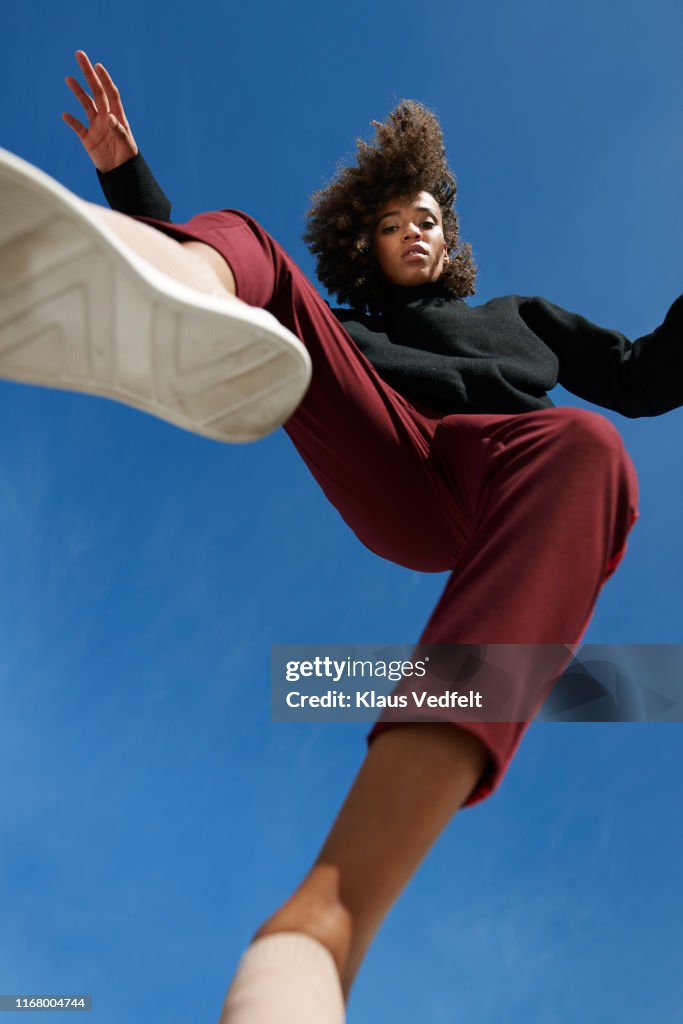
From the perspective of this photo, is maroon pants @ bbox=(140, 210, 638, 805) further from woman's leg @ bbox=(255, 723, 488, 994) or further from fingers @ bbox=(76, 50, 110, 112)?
fingers @ bbox=(76, 50, 110, 112)

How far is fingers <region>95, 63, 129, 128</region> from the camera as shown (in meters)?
2.04

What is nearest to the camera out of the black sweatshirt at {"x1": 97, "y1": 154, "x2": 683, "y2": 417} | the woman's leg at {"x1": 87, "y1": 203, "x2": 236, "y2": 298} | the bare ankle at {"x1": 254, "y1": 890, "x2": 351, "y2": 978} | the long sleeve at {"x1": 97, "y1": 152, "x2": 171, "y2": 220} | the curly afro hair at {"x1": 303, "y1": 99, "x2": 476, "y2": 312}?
the bare ankle at {"x1": 254, "y1": 890, "x2": 351, "y2": 978}

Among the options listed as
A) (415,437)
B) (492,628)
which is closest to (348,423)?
(415,437)

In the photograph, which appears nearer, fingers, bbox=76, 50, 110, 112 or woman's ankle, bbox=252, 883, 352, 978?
woman's ankle, bbox=252, 883, 352, 978

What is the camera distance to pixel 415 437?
164 centimetres

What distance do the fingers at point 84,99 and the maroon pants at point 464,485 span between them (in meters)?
0.91

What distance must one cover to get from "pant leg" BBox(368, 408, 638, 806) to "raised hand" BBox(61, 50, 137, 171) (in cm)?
129

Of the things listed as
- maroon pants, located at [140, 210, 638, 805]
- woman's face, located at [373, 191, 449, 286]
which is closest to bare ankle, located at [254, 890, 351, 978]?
maroon pants, located at [140, 210, 638, 805]

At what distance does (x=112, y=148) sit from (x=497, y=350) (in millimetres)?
1003

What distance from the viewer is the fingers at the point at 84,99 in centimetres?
204

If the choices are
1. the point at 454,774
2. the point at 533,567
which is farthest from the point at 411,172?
the point at 454,774

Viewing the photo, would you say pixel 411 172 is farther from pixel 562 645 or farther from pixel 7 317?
pixel 562 645

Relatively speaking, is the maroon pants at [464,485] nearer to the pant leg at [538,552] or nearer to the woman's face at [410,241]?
the pant leg at [538,552]

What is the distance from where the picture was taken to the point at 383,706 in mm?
950
